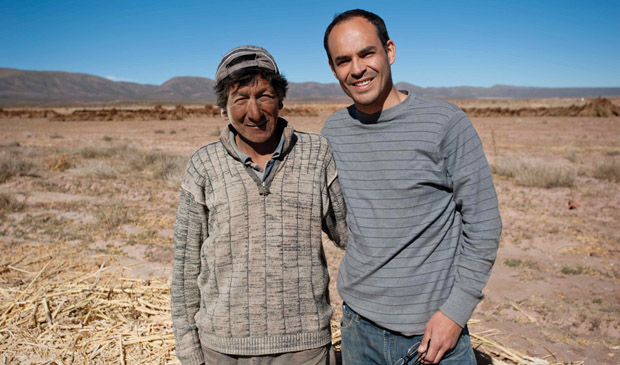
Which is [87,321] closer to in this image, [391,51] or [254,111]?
[254,111]

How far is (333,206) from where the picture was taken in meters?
1.84

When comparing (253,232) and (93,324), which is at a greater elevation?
(253,232)

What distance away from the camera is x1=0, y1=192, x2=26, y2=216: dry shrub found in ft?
23.4

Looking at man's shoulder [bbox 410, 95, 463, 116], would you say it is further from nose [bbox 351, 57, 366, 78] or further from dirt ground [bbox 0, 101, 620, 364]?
dirt ground [bbox 0, 101, 620, 364]

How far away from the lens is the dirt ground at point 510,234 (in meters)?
4.03

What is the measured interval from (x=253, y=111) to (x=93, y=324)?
2349mm

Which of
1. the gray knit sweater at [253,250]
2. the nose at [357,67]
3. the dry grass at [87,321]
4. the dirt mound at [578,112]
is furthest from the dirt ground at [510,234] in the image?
the dirt mound at [578,112]

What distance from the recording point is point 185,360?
1.73 metres

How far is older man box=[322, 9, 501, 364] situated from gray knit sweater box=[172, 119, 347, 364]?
0.18 metres

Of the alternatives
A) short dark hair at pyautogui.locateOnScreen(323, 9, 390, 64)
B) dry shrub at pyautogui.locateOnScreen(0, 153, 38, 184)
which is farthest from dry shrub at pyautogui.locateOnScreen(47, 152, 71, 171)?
short dark hair at pyautogui.locateOnScreen(323, 9, 390, 64)

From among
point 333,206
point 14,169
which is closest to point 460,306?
point 333,206

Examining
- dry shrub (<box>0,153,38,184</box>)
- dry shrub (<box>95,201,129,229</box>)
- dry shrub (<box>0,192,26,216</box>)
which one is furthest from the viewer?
dry shrub (<box>0,153,38,184</box>)


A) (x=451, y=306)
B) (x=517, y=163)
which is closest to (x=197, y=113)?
(x=517, y=163)

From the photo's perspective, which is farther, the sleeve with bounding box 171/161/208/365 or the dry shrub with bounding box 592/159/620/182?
the dry shrub with bounding box 592/159/620/182
